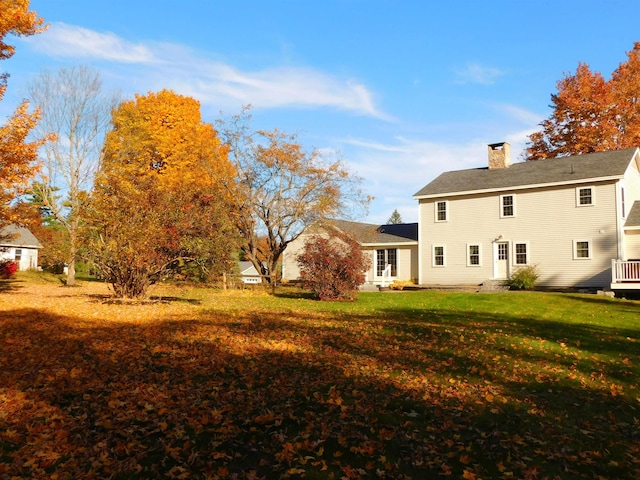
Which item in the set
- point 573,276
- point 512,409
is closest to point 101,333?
point 512,409

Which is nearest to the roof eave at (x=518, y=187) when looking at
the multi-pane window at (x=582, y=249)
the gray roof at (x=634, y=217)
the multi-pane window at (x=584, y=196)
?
the multi-pane window at (x=584, y=196)

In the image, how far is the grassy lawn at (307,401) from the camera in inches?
166

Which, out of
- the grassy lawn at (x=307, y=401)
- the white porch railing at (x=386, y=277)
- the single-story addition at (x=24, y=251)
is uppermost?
the single-story addition at (x=24, y=251)

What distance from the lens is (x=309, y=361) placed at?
306 inches

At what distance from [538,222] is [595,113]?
14.6 m

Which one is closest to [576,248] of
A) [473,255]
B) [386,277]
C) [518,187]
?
[518,187]

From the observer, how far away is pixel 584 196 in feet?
79.3

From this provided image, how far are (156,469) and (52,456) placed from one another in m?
0.94

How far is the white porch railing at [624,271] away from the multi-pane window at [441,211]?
32.4 ft

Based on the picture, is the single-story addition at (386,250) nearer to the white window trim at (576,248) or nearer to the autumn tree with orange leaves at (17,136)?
the white window trim at (576,248)

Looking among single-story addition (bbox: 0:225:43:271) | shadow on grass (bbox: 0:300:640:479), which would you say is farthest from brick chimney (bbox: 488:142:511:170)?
single-story addition (bbox: 0:225:43:271)

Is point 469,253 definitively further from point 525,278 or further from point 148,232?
point 148,232

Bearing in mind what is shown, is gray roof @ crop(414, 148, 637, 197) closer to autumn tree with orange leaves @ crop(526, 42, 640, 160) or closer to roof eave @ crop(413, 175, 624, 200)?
roof eave @ crop(413, 175, 624, 200)

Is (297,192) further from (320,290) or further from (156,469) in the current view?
(156,469)
